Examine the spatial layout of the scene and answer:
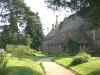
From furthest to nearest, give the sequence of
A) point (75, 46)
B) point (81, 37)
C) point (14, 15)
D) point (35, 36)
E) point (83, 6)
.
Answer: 1. point (35, 36)
2. point (14, 15)
3. point (81, 37)
4. point (75, 46)
5. point (83, 6)

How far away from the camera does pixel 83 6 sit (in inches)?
766

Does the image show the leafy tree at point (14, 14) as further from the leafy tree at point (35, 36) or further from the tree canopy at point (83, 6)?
the tree canopy at point (83, 6)

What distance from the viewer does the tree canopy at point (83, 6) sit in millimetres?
18844

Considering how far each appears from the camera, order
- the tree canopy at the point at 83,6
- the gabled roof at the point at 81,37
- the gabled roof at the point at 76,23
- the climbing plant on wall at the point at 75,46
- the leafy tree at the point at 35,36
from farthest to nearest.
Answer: the leafy tree at the point at 35,36
the gabled roof at the point at 76,23
the gabled roof at the point at 81,37
the climbing plant on wall at the point at 75,46
the tree canopy at the point at 83,6

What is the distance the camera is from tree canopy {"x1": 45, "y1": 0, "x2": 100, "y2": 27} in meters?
18.8

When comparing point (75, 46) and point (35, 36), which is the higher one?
point (35, 36)

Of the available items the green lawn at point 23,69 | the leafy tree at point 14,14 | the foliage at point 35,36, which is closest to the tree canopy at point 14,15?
the leafy tree at point 14,14

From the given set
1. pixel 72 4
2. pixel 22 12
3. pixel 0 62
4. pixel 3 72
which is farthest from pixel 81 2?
pixel 22 12

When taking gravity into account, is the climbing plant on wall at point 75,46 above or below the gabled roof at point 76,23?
below

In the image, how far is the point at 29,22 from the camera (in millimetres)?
62094

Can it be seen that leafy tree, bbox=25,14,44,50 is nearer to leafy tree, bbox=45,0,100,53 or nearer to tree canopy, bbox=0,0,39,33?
tree canopy, bbox=0,0,39,33

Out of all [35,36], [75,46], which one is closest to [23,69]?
[75,46]

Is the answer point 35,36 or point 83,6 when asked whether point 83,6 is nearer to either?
point 83,6

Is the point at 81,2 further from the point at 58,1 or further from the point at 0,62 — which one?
the point at 0,62
